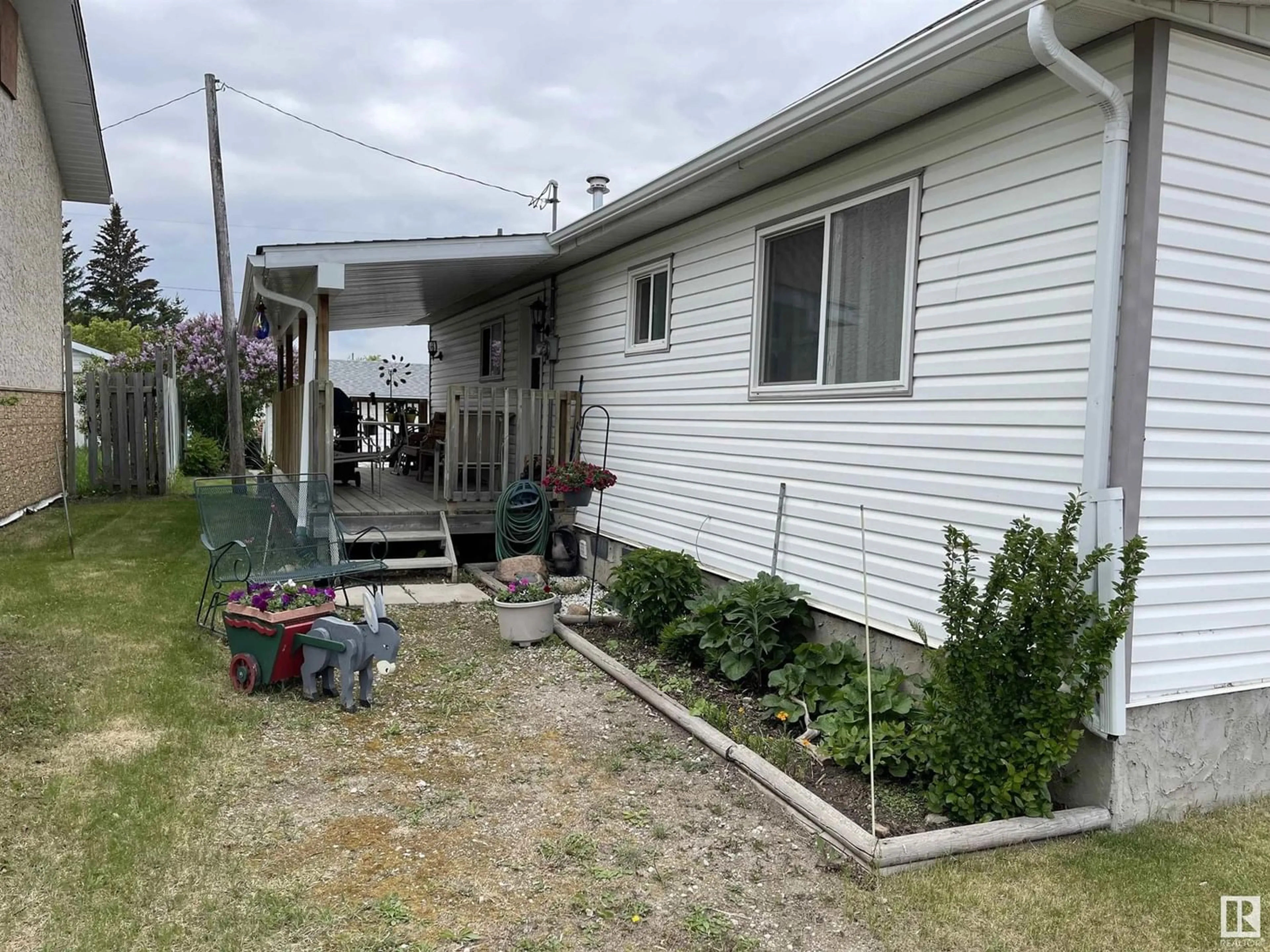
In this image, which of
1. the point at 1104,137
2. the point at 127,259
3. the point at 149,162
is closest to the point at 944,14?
the point at 1104,137

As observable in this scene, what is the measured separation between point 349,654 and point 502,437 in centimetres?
412

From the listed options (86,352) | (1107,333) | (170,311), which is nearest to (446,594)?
(1107,333)

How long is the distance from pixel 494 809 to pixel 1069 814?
224 cm

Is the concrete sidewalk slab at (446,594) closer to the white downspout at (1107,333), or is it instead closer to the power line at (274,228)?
the white downspout at (1107,333)

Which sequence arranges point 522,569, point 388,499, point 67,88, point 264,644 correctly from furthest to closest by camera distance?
point 67,88 → point 388,499 → point 522,569 → point 264,644

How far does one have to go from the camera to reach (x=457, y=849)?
3111mm

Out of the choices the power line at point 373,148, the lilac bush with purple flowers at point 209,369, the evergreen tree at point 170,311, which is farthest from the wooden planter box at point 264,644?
the evergreen tree at point 170,311

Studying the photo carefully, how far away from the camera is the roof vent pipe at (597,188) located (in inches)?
382

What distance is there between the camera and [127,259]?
160 ft

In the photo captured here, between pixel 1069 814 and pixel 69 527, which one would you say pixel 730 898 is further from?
pixel 69 527

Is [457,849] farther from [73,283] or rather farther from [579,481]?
[73,283]

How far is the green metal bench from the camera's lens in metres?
5.68

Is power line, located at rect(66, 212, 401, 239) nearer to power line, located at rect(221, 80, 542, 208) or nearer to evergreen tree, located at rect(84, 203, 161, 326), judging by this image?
evergreen tree, located at rect(84, 203, 161, 326)

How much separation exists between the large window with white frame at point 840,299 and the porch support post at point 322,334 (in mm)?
3979
